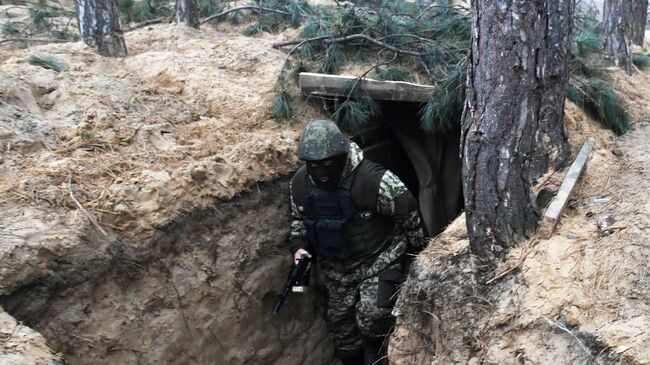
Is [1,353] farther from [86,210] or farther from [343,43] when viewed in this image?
[343,43]

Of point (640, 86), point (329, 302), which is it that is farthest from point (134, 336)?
point (640, 86)

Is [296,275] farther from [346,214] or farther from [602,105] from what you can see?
[602,105]

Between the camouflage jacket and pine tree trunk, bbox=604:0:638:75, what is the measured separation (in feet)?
11.6

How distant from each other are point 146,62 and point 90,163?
67.6 inches

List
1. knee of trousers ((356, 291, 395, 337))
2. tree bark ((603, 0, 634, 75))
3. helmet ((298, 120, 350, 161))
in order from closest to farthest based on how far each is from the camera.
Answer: helmet ((298, 120, 350, 161)) → knee of trousers ((356, 291, 395, 337)) → tree bark ((603, 0, 634, 75))

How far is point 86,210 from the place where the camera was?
11.6 feet

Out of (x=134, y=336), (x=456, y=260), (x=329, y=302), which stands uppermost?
(x=456, y=260)

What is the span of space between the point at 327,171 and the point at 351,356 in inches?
66.4

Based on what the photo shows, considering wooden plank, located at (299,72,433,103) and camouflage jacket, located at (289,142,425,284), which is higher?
wooden plank, located at (299,72,433,103)

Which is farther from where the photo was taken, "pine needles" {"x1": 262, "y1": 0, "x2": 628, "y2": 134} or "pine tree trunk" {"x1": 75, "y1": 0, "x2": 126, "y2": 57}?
"pine tree trunk" {"x1": 75, "y1": 0, "x2": 126, "y2": 57}

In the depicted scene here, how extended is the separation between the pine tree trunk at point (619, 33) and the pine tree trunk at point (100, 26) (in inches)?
202

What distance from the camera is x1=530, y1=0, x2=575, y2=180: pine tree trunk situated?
2846 mm

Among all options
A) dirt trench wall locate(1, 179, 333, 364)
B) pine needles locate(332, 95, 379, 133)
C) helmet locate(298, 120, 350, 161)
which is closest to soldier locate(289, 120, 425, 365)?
helmet locate(298, 120, 350, 161)

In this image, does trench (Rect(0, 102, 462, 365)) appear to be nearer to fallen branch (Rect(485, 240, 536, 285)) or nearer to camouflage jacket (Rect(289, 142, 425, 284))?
camouflage jacket (Rect(289, 142, 425, 284))
